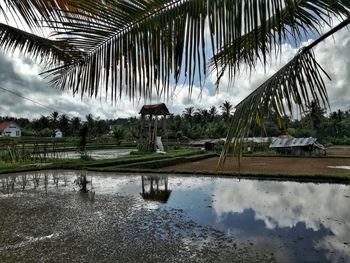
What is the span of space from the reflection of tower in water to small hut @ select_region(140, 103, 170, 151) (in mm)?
13230

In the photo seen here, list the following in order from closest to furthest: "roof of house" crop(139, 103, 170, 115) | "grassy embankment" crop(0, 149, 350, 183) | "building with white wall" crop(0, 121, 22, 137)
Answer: "grassy embankment" crop(0, 149, 350, 183) → "roof of house" crop(139, 103, 170, 115) → "building with white wall" crop(0, 121, 22, 137)

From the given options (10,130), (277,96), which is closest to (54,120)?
(10,130)

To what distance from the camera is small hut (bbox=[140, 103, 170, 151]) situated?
2752 centimetres

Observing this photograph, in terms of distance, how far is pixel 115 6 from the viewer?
4.16 ft

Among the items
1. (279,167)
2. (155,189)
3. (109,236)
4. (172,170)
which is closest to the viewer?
(109,236)

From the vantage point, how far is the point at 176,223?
6.73 meters

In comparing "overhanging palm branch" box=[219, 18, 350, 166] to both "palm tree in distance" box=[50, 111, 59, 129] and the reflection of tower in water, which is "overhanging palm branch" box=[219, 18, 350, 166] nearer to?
the reflection of tower in water

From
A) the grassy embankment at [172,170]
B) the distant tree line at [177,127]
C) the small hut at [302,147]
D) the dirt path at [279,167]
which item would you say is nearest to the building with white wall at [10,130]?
the distant tree line at [177,127]

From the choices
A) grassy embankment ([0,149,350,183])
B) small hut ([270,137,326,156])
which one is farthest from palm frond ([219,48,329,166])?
small hut ([270,137,326,156])

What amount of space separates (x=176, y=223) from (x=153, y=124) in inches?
881

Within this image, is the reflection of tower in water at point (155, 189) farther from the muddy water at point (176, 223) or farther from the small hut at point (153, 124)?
the small hut at point (153, 124)

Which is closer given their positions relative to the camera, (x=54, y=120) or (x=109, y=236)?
(x=109, y=236)

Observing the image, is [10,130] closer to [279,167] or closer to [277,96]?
[279,167]

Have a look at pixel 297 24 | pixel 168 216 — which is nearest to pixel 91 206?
pixel 168 216
